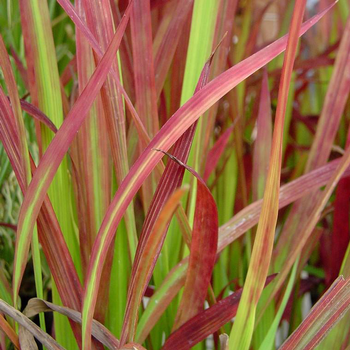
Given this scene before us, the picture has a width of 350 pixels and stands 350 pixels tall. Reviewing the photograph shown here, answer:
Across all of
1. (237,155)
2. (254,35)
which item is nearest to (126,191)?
(237,155)

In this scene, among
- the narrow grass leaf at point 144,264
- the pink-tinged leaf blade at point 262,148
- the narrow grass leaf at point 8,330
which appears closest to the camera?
the narrow grass leaf at point 144,264

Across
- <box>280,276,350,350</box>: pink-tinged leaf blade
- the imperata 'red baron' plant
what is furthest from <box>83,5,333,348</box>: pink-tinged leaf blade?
<box>280,276,350,350</box>: pink-tinged leaf blade

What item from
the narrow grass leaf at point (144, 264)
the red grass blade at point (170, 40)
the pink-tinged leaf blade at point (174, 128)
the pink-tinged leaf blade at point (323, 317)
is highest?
the red grass blade at point (170, 40)

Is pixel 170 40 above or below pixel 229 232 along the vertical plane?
above

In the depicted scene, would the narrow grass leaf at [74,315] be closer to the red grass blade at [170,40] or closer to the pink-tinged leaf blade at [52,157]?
the pink-tinged leaf blade at [52,157]

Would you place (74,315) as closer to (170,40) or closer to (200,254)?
(200,254)

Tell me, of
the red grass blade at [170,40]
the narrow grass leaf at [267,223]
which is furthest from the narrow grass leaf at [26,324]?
the red grass blade at [170,40]

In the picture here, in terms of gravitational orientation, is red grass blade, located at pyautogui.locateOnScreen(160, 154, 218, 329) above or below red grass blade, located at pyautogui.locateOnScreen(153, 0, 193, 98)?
below

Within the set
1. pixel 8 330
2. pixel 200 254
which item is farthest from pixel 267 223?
pixel 8 330

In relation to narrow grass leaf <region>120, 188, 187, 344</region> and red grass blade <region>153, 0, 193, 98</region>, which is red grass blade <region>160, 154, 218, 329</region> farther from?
red grass blade <region>153, 0, 193, 98</region>
